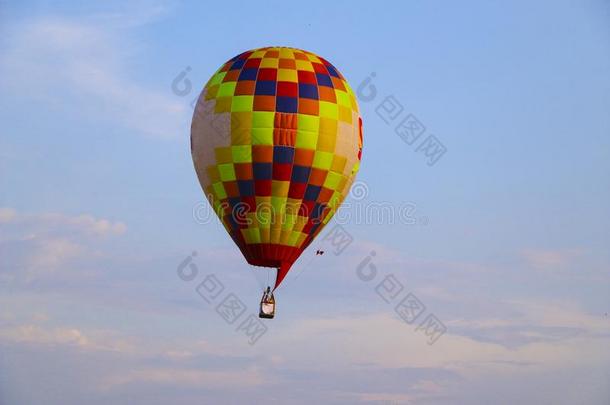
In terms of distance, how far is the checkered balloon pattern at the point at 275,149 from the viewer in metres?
44.6

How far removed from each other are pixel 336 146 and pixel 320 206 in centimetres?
210

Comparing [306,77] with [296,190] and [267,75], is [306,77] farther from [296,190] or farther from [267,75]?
[296,190]

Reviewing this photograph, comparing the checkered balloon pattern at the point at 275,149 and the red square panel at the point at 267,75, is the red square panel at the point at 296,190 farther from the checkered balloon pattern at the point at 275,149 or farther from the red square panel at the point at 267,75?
the red square panel at the point at 267,75

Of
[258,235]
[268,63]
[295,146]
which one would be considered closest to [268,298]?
[258,235]

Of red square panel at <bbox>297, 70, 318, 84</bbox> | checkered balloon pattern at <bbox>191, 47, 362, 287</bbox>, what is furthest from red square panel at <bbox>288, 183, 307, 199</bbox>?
red square panel at <bbox>297, 70, 318, 84</bbox>

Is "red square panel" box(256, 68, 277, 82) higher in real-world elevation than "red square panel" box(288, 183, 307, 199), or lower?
higher

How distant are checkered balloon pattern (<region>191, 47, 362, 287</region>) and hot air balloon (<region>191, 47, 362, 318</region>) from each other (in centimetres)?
3

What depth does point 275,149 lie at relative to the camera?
146 ft

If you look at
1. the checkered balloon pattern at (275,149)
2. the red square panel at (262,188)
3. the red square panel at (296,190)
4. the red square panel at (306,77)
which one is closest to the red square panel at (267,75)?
the checkered balloon pattern at (275,149)

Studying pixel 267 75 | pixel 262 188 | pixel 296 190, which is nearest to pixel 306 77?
pixel 267 75

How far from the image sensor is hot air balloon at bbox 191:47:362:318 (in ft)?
146

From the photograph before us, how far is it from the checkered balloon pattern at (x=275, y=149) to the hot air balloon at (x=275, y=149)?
0.03m

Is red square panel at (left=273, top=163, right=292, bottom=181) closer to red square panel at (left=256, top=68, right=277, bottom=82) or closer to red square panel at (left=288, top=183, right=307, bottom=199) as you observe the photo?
red square panel at (left=288, top=183, right=307, bottom=199)

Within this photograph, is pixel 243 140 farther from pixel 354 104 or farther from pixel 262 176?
pixel 354 104
